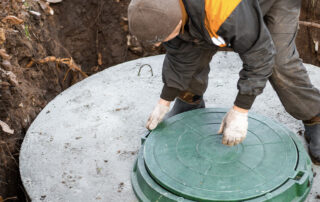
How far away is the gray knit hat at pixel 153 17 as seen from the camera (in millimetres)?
1532

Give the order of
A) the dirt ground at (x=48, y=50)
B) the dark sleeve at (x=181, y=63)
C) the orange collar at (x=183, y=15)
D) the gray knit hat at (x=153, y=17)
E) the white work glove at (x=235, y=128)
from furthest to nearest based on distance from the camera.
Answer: the dirt ground at (x=48, y=50) → the dark sleeve at (x=181, y=63) → the white work glove at (x=235, y=128) → the orange collar at (x=183, y=15) → the gray knit hat at (x=153, y=17)

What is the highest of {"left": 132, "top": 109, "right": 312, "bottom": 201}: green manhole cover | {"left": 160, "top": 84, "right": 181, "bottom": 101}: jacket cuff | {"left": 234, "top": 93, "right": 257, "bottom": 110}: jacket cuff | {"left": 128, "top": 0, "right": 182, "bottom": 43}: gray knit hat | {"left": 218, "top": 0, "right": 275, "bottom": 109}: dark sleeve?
{"left": 128, "top": 0, "right": 182, "bottom": 43}: gray knit hat

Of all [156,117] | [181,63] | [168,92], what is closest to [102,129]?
[156,117]

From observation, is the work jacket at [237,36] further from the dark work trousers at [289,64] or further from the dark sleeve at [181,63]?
the dark work trousers at [289,64]

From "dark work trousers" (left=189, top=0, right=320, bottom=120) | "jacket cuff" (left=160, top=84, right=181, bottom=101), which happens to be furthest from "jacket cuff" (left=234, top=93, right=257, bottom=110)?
"jacket cuff" (left=160, top=84, right=181, bottom=101)

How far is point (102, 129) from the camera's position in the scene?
8.44 feet

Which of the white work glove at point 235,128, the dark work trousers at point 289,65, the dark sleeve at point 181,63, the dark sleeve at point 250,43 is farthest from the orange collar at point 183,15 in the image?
the white work glove at point 235,128

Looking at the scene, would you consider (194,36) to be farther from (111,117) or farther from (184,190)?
(111,117)

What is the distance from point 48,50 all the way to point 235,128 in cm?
233

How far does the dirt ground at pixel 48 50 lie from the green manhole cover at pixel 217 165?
3.40ft

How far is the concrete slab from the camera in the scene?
2.12m

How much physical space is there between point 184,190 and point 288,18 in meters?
1.09

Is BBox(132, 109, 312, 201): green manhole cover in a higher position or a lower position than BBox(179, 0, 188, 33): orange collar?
lower

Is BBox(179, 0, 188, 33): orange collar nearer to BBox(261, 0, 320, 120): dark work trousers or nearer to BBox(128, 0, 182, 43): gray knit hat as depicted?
BBox(128, 0, 182, 43): gray knit hat
